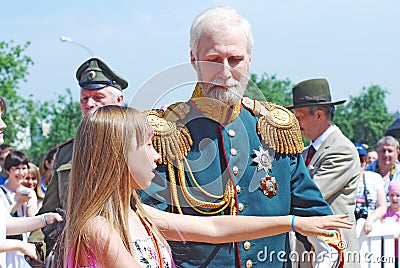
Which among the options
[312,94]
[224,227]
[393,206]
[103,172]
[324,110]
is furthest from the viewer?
[393,206]

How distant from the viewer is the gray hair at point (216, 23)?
10.9ft

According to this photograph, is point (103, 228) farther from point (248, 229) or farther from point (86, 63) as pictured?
point (86, 63)

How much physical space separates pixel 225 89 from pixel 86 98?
1.72 m

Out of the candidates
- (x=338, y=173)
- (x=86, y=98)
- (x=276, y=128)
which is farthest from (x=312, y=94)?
(x=276, y=128)

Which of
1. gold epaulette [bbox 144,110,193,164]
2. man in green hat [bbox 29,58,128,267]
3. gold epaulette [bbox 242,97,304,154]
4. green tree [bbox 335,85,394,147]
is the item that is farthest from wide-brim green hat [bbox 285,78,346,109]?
green tree [bbox 335,85,394,147]

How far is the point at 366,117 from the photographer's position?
1940 inches

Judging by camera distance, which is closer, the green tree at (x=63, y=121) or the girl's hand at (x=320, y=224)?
the girl's hand at (x=320, y=224)

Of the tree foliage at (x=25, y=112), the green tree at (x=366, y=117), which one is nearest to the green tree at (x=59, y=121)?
the tree foliage at (x=25, y=112)

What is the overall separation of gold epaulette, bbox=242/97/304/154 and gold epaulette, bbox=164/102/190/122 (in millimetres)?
258

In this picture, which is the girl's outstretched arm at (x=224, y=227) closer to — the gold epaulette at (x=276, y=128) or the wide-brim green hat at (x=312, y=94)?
the gold epaulette at (x=276, y=128)

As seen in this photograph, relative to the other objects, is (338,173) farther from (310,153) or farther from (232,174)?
(232,174)

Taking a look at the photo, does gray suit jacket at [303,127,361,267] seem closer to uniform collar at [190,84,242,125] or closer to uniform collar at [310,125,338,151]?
uniform collar at [310,125,338,151]

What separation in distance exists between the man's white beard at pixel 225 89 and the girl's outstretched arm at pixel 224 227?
58cm

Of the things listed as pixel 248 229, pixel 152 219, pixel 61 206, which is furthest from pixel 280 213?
pixel 61 206
